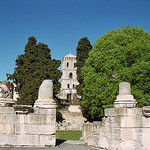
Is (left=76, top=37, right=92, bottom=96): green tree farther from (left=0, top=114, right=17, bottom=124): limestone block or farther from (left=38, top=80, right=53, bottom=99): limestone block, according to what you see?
(left=0, top=114, right=17, bottom=124): limestone block

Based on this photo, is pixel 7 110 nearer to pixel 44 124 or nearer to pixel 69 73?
pixel 44 124

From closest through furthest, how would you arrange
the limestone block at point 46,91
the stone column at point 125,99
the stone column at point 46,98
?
the stone column at point 125,99
the stone column at point 46,98
the limestone block at point 46,91

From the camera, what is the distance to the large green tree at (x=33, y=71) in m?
30.9

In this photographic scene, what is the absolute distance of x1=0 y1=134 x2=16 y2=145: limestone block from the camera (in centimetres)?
889

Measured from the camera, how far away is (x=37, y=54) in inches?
1388

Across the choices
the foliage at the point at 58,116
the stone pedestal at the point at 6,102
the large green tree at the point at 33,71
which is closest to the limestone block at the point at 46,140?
the stone pedestal at the point at 6,102

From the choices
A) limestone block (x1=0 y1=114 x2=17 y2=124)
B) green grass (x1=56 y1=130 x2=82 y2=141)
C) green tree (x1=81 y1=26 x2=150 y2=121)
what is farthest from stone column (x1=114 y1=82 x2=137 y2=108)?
green tree (x1=81 y1=26 x2=150 y2=121)

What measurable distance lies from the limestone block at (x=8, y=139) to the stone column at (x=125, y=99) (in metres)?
4.20

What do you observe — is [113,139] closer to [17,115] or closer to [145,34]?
[17,115]

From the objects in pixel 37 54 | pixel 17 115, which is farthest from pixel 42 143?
pixel 37 54

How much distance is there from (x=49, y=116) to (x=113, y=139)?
8.71ft

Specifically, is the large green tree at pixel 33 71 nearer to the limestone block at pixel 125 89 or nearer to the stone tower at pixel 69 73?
the limestone block at pixel 125 89

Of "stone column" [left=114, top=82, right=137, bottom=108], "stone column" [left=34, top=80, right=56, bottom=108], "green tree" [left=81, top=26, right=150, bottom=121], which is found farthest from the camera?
"green tree" [left=81, top=26, right=150, bottom=121]

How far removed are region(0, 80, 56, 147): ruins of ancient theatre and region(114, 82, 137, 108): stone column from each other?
2.67 m
